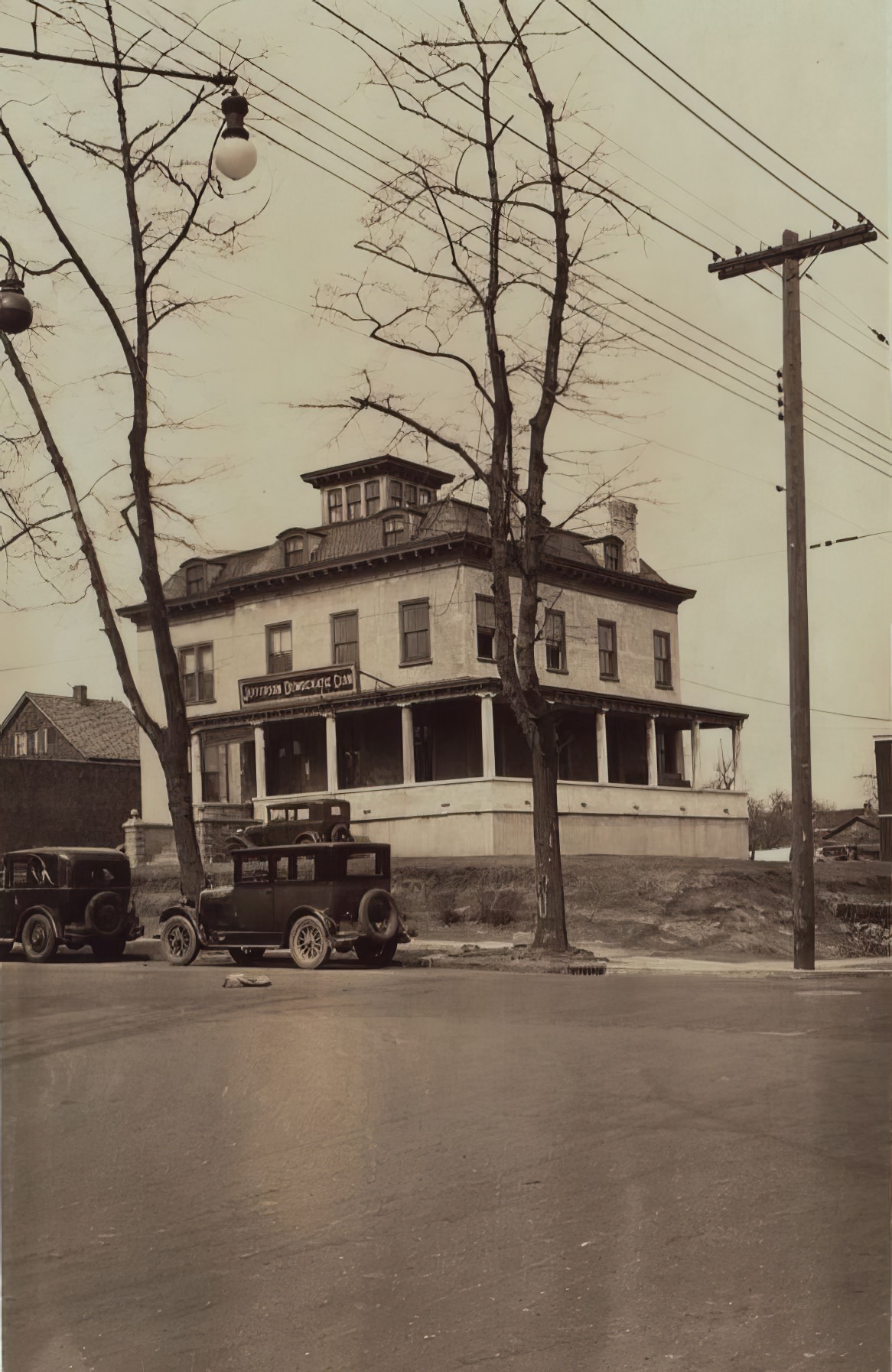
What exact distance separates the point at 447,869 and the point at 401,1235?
22.3 meters

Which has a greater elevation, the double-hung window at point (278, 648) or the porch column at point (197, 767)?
the double-hung window at point (278, 648)

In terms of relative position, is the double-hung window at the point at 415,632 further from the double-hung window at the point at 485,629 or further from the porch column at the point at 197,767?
the porch column at the point at 197,767

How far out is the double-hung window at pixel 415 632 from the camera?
33.8m

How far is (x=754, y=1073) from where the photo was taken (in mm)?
8992

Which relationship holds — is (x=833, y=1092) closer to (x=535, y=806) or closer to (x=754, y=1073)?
(x=754, y=1073)

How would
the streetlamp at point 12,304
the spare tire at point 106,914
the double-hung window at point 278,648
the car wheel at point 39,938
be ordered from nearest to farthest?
the streetlamp at point 12,304 < the car wheel at point 39,938 < the spare tire at point 106,914 < the double-hung window at point 278,648

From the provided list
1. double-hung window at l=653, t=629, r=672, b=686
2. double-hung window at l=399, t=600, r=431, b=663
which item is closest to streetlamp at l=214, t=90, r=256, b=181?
double-hung window at l=399, t=600, r=431, b=663

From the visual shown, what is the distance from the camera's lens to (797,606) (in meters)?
16.4

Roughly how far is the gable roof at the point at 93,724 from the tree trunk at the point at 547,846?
19.4 ft

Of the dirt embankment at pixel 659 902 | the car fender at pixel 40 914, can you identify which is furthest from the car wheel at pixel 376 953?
the dirt embankment at pixel 659 902

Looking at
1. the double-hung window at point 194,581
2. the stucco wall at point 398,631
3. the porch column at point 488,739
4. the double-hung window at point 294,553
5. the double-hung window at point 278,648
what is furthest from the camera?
the double-hung window at point 278,648

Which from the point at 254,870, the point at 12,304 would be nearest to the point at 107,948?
the point at 254,870

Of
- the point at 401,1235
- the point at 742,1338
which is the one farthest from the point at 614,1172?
the point at 742,1338

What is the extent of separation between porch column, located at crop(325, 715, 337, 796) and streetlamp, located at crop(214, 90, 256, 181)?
2530 cm
